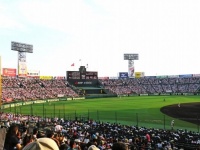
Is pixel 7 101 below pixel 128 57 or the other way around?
below

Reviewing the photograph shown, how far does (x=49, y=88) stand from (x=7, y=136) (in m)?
92.8

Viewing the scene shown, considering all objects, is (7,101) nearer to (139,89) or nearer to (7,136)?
(139,89)

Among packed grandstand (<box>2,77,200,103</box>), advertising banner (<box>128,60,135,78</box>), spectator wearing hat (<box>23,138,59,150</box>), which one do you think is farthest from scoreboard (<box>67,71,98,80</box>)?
spectator wearing hat (<box>23,138,59,150</box>)

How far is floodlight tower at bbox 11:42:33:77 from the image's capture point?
336ft

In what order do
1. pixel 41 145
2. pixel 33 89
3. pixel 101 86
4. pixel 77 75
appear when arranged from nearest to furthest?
pixel 41 145
pixel 33 89
pixel 77 75
pixel 101 86

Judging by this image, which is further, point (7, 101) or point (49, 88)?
point (49, 88)

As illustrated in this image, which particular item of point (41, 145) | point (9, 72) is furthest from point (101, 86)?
point (41, 145)

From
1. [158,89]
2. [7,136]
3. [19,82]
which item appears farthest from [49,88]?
[7,136]

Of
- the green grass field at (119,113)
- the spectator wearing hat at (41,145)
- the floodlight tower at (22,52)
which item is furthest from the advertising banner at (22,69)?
the spectator wearing hat at (41,145)

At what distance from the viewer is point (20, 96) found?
82125mm

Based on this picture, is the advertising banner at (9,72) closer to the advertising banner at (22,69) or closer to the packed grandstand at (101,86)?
the packed grandstand at (101,86)

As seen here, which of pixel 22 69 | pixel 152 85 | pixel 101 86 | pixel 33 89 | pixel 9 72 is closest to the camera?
pixel 33 89

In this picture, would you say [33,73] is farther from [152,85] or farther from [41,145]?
[41,145]

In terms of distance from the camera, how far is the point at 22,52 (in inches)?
4218
